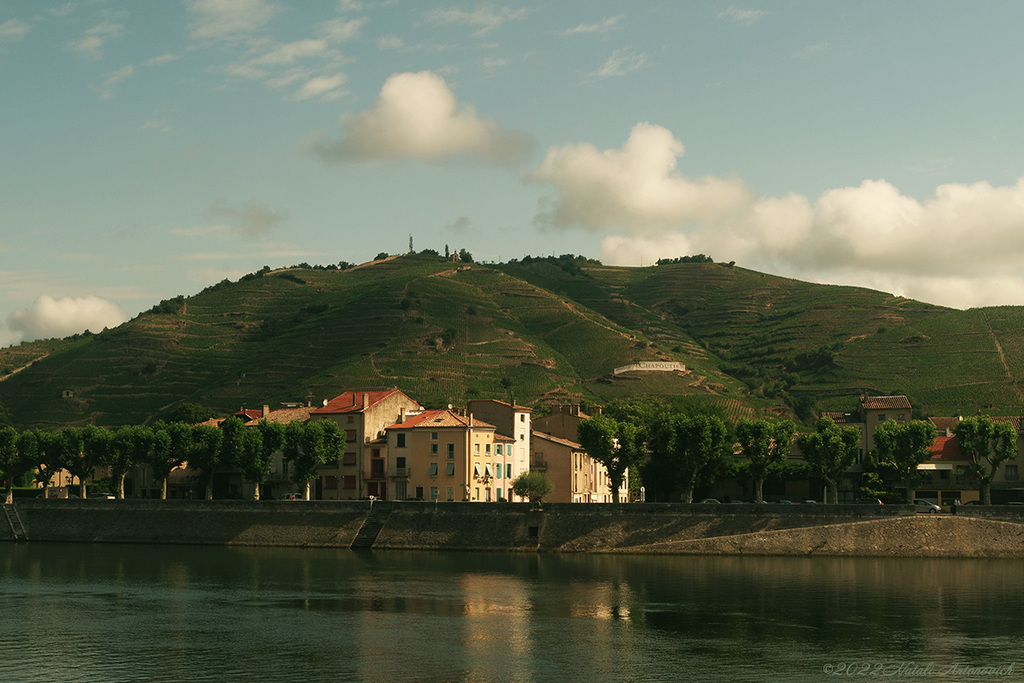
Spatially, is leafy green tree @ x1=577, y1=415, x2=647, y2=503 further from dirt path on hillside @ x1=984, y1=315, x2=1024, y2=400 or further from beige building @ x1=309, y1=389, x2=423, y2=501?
dirt path on hillside @ x1=984, y1=315, x2=1024, y2=400

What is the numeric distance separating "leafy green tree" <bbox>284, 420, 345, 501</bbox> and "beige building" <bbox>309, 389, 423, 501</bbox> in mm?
2569

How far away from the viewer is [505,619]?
56.6m

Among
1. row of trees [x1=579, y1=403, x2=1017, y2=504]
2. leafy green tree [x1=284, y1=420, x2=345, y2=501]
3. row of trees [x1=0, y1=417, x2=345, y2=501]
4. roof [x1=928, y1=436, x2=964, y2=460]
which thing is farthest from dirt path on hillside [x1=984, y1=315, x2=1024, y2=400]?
row of trees [x1=0, y1=417, x2=345, y2=501]

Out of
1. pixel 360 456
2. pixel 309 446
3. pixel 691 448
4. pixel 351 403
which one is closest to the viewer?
pixel 691 448

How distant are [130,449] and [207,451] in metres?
8.18

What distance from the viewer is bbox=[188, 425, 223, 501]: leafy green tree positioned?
343 feet

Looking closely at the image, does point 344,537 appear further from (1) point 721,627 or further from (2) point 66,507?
(1) point 721,627

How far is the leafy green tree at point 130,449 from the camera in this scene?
106 meters

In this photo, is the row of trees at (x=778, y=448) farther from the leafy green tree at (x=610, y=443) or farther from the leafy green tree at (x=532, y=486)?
the leafy green tree at (x=532, y=486)

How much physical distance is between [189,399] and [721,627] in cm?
15193

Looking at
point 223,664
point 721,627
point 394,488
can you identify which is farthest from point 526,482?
point 223,664

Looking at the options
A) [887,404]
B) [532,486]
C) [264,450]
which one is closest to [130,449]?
[264,450]

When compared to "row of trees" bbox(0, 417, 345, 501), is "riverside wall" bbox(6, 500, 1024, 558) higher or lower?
lower

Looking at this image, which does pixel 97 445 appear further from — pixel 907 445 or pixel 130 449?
pixel 907 445
